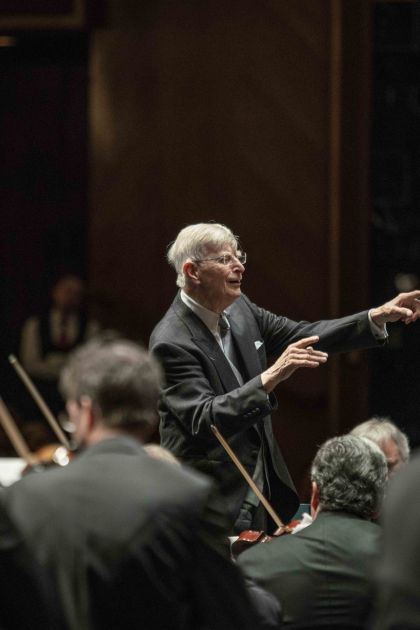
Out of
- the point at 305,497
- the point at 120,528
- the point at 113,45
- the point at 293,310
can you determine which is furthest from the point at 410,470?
the point at 113,45

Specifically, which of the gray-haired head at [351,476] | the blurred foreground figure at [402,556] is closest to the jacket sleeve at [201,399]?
the gray-haired head at [351,476]

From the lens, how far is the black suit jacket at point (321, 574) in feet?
12.1

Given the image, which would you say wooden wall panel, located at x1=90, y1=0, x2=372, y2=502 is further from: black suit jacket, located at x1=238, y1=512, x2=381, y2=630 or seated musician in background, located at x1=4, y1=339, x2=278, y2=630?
seated musician in background, located at x1=4, y1=339, x2=278, y2=630

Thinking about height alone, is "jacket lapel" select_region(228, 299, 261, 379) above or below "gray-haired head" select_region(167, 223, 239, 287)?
below

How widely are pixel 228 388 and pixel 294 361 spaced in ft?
1.50

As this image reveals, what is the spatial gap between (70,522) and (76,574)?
3.9 inches

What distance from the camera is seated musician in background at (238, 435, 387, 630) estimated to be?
368 cm

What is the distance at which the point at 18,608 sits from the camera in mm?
3000

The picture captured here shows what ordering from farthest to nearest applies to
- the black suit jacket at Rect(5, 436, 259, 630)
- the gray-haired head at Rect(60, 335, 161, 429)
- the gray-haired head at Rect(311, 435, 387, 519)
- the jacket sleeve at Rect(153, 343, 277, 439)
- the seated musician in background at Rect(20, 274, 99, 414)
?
the seated musician in background at Rect(20, 274, 99, 414)
the jacket sleeve at Rect(153, 343, 277, 439)
the gray-haired head at Rect(311, 435, 387, 519)
the gray-haired head at Rect(60, 335, 161, 429)
the black suit jacket at Rect(5, 436, 259, 630)

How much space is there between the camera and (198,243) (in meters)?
4.85

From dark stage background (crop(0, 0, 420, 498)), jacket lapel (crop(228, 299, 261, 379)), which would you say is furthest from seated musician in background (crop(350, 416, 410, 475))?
dark stage background (crop(0, 0, 420, 498))

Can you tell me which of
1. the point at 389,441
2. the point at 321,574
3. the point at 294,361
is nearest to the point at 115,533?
the point at 321,574

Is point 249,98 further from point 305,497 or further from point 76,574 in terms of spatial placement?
point 76,574

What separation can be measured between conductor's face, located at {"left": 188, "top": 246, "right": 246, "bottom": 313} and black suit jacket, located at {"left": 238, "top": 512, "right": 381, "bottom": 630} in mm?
1227
